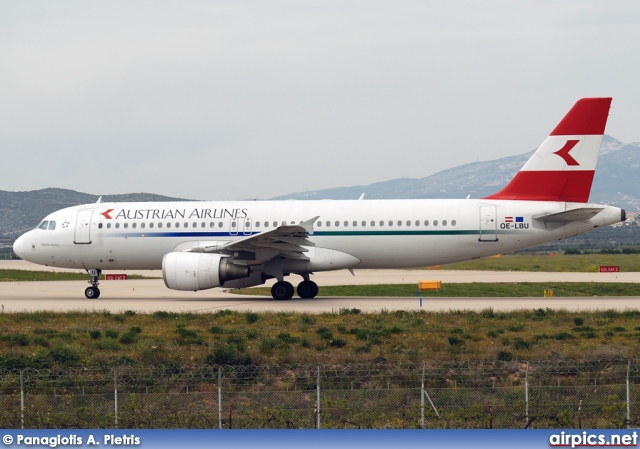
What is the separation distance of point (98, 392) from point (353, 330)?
862 centimetres

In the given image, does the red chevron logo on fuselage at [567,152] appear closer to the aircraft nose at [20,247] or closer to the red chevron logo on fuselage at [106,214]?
the red chevron logo on fuselage at [106,214]

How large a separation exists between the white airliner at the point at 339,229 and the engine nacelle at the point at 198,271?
4cm

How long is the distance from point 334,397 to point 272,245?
54.7 feet

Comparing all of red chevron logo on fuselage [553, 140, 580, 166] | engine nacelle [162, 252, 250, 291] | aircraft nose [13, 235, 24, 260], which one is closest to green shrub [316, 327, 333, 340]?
engine nacelle [162, 252, 250, 291]

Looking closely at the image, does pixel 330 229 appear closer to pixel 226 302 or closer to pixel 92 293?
pixel 226 302

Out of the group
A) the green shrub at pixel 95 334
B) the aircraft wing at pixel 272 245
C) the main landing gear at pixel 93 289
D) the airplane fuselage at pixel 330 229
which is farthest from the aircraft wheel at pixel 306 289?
the green shrub at pixel 95 334

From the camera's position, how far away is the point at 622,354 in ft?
67.4

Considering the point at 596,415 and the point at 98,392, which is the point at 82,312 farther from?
the point at 596,415

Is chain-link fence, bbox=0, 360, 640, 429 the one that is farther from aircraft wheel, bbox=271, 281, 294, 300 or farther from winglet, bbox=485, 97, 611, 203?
aircraft wheel, bbox=271, 281, 294, 300

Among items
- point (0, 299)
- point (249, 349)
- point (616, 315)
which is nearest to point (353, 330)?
point (249, 349)

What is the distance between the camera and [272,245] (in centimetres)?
3281

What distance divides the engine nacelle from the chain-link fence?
12.6 metres

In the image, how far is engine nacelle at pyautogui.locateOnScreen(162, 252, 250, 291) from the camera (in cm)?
3231

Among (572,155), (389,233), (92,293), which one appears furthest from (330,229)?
(92,293)
